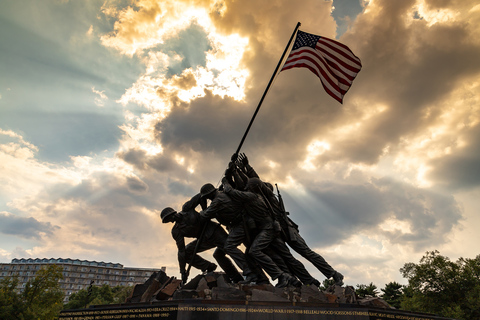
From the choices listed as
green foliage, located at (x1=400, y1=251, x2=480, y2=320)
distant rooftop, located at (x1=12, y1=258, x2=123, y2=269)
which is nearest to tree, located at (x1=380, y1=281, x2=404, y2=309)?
green foliage, located at (x1=400, y1=251, x2=480, y2=320)

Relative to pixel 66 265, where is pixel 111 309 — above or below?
below

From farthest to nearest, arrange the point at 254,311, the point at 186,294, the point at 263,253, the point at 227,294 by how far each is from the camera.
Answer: the point at 263,253
the point at 186,294
the point at 227,294
the point at 254,311

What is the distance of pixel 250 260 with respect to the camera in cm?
967

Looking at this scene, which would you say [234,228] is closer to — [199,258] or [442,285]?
[199,258]

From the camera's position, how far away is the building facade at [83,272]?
82.8 meters

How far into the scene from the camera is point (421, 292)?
29.0 meters

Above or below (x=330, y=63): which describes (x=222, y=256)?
below

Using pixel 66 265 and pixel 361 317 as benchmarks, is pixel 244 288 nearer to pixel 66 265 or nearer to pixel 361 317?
pixel 361 317

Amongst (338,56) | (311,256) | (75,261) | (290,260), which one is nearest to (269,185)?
(290,260)

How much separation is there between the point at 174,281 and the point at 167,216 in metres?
1.94

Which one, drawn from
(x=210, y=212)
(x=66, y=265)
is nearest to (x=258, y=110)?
(x=210, y=212)

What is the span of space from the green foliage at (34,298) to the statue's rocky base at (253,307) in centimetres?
1555

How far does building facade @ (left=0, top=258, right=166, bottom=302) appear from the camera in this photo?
272ft

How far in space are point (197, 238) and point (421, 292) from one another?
2722 centimetres
